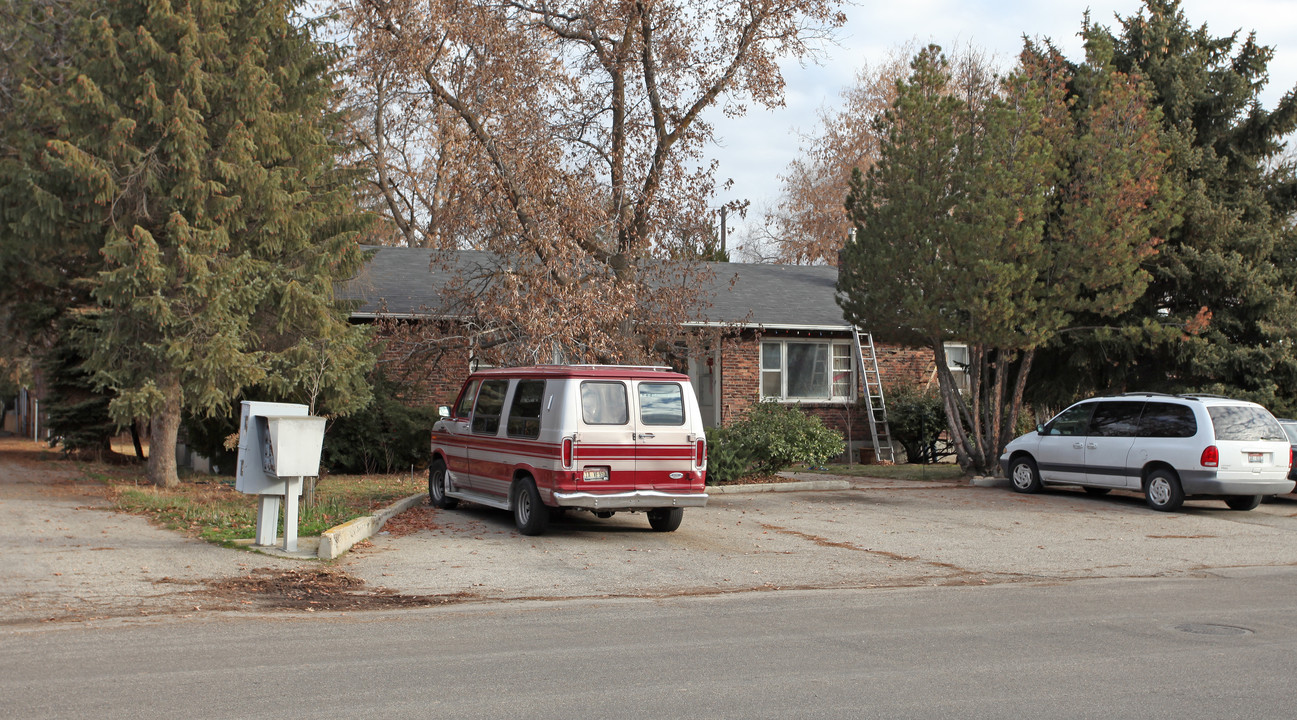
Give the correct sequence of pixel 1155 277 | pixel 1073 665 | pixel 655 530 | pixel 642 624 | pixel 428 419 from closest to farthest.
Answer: pixel 1073 665
pixel 642 624
pixel 655 530
pixel 428 419
pixel 1155 277

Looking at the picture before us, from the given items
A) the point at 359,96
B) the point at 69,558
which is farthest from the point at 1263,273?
the point at 359,96

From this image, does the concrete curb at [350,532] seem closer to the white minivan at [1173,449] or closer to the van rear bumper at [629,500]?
the van rear bumper at [629,500]

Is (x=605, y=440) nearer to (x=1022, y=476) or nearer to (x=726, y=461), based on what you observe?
(x=726, y=461)

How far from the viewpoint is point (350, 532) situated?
11.9 m

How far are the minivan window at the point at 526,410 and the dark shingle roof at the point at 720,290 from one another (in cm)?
787

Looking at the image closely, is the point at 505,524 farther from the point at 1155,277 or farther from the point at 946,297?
the point at 1155,277

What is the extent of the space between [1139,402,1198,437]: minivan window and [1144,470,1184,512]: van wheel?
61cm

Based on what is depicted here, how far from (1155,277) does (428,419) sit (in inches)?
579

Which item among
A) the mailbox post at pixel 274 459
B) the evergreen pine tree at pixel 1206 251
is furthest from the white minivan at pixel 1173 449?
the mailbox post at pixel 274 459

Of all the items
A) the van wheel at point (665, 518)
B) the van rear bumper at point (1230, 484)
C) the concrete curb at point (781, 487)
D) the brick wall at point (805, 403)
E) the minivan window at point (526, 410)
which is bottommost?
the van wheel at point (665, 518)

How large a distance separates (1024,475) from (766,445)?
4.49 meters

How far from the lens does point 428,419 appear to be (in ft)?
69.2

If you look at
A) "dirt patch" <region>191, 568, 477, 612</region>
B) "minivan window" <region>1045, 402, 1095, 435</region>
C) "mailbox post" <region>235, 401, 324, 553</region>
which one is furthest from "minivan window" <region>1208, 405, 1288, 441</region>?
"mailbox post" <region>235, 401, 324, 553</region>

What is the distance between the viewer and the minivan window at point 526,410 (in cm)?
1298
